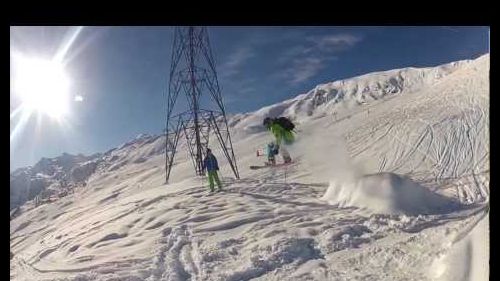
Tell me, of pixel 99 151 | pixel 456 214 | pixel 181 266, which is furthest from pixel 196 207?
pixel 456 214

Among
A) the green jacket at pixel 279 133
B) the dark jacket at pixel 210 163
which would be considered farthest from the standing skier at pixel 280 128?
the dark jacket at pixel 210 163

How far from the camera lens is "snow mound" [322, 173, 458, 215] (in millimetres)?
2666

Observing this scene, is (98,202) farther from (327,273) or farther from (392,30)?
(392,30)

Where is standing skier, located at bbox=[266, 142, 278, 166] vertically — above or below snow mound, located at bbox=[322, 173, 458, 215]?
above

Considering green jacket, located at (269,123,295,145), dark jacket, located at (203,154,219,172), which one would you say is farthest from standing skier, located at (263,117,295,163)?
dark jacket, located at (203,154,219,172)

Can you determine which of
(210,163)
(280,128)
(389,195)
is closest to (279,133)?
(280,128)

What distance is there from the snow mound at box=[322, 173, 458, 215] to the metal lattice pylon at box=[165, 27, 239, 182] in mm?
439

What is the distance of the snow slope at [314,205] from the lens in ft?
8.47

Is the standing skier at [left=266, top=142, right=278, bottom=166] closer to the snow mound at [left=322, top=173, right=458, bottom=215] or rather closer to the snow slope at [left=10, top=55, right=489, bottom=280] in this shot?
the snow slope at [left=10, top=55, right=489, bottom=280]

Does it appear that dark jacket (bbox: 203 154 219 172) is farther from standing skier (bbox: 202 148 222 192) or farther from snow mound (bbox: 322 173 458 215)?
snow mound (bbox: 322 173 458 215)

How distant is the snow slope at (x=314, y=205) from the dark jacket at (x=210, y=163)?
1.2 inches

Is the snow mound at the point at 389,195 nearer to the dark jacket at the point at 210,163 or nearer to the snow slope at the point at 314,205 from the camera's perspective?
the snow slope at the point at 314,205

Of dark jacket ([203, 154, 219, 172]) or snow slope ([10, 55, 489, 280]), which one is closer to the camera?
snow slope ([10, 55, 489, 280])

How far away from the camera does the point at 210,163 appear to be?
2.71m
